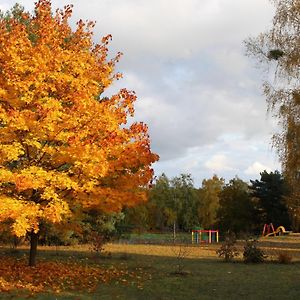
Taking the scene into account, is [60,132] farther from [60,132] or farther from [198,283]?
[198,283]

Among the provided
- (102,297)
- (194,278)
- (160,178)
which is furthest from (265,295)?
(160,178)

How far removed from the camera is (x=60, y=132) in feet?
45.3

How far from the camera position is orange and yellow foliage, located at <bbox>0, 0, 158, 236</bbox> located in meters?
13.2

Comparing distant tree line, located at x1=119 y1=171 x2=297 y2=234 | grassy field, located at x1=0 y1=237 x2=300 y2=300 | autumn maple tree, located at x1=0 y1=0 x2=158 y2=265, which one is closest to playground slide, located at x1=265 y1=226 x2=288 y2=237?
distant tree line, located at x1=119 y1=171 x2=297 y2=234

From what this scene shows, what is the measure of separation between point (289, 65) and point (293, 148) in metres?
3.05

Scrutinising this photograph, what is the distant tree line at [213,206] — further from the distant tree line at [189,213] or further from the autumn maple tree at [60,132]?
the autumn maple tree at [60,132]

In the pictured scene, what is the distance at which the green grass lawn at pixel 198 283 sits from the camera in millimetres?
11984

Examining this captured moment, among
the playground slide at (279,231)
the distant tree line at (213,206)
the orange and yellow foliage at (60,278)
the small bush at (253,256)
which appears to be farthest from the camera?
the distant tree line at (213,206)

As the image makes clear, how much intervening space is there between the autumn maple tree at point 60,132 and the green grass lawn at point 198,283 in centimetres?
246

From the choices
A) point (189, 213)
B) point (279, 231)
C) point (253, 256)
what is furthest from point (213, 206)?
point (253, 256)

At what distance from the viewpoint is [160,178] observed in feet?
296

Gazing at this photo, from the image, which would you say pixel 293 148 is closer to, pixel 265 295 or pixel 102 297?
pixel 265 295

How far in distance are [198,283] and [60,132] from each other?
6285 millimetres

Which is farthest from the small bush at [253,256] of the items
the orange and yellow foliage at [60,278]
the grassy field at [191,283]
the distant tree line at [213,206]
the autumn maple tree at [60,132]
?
the distant tree line at [213,206]
